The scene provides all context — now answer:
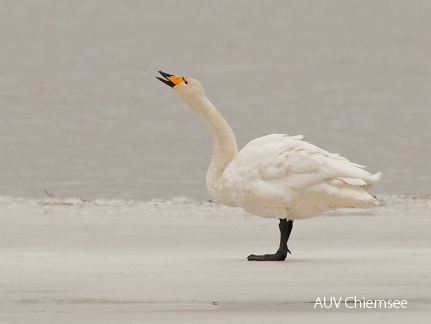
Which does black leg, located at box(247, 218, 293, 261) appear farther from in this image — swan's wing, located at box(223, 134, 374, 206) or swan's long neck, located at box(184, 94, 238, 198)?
swan's long neck, located at box(184, 94, 238, 198)

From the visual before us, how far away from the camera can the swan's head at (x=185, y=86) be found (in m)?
11.7

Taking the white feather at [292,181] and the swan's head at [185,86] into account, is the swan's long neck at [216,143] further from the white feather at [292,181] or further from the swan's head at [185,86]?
the white feather at [292,181]

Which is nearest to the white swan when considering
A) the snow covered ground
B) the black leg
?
the black leg

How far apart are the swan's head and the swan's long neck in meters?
0.03

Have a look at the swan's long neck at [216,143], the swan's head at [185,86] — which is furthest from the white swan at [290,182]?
the swan's head at [185,86]

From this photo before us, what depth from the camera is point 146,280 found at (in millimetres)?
9320

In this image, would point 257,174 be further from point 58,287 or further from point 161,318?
point 161,318

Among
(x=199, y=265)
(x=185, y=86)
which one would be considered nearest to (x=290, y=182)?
(x=199, y=265)

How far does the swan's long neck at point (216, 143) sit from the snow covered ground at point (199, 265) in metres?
0.60

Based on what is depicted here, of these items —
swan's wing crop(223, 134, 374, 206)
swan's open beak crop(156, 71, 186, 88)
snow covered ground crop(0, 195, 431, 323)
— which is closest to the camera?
snow covered ground crop(0, 195, 431, 323)

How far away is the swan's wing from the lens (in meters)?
10.6

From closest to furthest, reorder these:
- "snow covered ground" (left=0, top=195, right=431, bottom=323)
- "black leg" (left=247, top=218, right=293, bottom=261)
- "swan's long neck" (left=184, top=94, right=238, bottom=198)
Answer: "snow covered ground" (left=0, top=195, right=431, bottom=323) → "black leg" (left=247, top=218, right=293, bottom=261) → "swan's long neck" (left=184, top=94, right=238, bottom=198)

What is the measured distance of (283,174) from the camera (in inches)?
418

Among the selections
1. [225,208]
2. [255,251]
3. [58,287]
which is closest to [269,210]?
[255,251]
